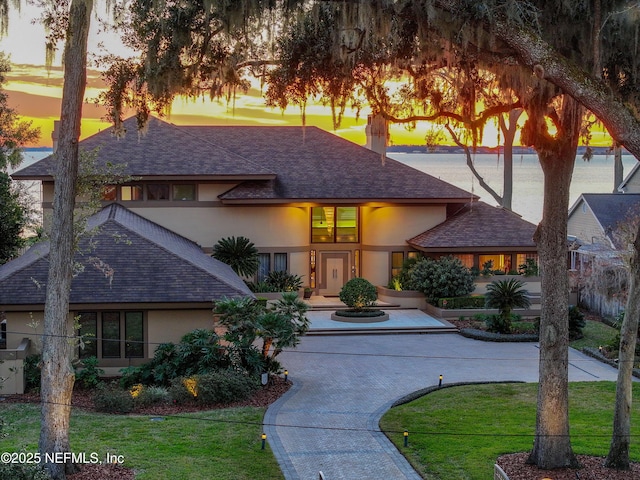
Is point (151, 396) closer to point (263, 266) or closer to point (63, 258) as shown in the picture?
point (63, 258)

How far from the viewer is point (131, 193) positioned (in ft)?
105

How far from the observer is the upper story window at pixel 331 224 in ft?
117

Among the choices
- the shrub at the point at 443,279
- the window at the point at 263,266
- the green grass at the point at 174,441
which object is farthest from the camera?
Answer: the window at the point at 263,266

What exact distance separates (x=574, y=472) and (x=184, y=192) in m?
22.2

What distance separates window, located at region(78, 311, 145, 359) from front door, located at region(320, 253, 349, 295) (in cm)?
1458

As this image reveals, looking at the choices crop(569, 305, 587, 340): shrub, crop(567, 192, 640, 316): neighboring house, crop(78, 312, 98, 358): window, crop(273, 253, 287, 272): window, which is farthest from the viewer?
crop(273, 253, 287, 272): window

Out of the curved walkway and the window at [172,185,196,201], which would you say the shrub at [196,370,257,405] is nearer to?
the curved walkway

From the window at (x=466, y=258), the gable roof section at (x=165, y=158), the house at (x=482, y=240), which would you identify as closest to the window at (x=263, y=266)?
the gable roof section at (x=165, y=158)

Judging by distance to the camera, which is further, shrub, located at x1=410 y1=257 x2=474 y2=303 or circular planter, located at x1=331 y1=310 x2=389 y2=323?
shrub, located at x1=410 y1=257 x2=474 y2=303

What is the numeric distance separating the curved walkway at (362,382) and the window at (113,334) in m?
4.35

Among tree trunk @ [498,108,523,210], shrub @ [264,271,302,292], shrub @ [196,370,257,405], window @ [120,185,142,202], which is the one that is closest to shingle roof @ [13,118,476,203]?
window @ [120,185,142,202]

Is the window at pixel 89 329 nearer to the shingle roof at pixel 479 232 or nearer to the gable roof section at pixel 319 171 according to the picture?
the gable roof section at pixel 319 171

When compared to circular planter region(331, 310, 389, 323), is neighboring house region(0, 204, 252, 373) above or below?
above

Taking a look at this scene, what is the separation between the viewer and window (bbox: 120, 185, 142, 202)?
3197 centimetres
